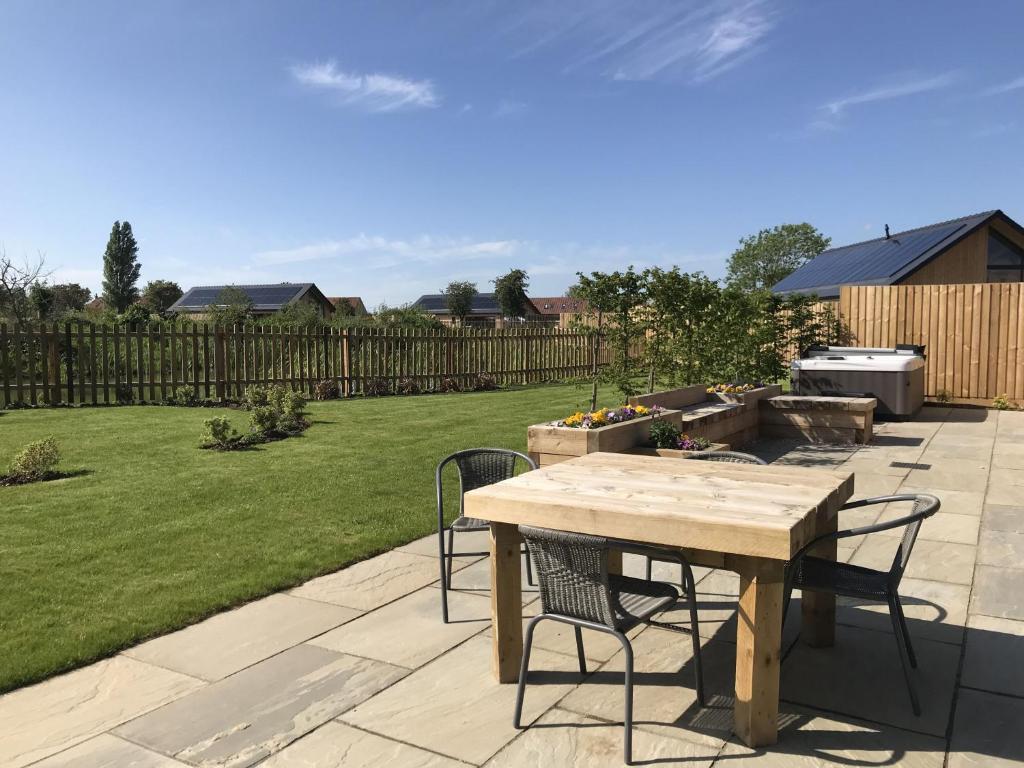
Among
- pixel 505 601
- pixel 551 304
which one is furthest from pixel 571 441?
pixel 551 304

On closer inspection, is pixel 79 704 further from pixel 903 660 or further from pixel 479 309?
pixel 479 309

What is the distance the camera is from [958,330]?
41.9 ft

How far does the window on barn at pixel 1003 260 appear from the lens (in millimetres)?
17578

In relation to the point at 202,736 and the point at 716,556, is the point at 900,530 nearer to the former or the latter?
the point at 716,556

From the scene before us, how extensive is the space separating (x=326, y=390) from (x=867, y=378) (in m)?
9.42

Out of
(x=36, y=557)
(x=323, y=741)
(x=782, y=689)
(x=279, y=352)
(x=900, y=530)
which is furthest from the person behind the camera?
(x=279, y=352)

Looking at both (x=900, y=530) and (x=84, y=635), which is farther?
(x=900, y=530)

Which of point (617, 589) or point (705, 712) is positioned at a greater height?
point (617, 589)

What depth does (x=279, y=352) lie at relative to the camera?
46.2 feet

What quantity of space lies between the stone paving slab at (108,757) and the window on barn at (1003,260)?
20.1 meters

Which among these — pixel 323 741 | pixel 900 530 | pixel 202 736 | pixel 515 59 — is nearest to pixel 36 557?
pixel 202 736

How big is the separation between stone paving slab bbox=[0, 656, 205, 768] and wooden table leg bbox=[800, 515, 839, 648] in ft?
8.49

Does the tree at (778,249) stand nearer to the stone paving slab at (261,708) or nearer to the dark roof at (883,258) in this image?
the dark roof at (883,258)

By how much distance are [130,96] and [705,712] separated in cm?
1157
